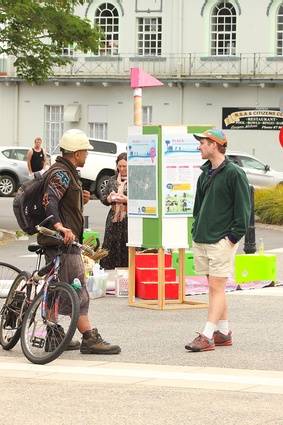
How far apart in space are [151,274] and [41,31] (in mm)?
12546

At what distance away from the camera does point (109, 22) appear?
1975 inches

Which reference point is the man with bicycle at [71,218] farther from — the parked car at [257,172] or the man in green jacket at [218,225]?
the parked car at [257,172]

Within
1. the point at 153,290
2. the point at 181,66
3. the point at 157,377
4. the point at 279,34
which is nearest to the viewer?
the point at 157,377

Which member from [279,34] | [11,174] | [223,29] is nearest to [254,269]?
[11,174]

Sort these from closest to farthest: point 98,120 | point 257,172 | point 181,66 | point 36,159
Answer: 1. point 36,159
2. point 257,172
3. point 181,66
4. point 98,120

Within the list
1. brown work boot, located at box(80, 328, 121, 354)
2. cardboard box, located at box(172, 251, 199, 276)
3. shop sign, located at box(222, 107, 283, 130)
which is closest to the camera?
brown work boot, located at box(80, 328, 121, 354)

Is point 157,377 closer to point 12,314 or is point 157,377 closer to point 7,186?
point 12,314

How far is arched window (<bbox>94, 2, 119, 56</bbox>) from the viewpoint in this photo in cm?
4956

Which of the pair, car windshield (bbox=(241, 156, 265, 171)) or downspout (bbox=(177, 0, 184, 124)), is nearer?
car windshield (bbox=(241, 156, 265, 171))

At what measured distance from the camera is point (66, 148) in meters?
10.7

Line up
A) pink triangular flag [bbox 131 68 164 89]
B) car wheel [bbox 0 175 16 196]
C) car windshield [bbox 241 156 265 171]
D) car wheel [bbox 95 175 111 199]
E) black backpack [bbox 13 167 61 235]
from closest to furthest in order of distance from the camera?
black backpack [bbox 13 167 61 235]
pink triangular flag [bbox 131 68 164 89]
car wheel [bbox 95 175 111 199]
car wheel [bbox 0 175 16 196]
car windshield [bbox 241 156 265 171]

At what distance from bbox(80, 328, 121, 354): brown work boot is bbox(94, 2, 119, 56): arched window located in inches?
1556

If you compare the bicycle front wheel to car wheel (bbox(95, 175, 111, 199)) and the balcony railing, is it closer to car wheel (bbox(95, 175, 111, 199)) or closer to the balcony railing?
car wheel (bbox(95, 175, 111, 199))

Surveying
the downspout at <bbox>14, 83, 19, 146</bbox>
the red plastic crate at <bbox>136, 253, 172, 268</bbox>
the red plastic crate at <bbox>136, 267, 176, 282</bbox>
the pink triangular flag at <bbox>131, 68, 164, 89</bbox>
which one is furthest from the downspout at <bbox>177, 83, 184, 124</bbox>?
the red plastic crate at <bbox>136, 267, 176, 282</bbox>
